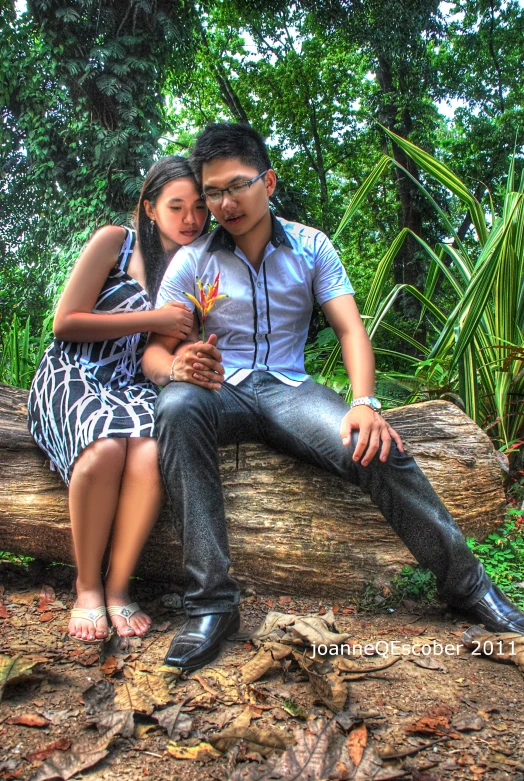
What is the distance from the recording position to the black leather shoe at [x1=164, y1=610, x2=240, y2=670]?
1657 millimetres

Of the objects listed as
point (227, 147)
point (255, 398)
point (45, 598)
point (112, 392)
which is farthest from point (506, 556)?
point (227, 147)

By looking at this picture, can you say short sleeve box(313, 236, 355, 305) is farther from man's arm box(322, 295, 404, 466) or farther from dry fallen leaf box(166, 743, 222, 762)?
dry fallen leaf box(166, 743, 222, 762)

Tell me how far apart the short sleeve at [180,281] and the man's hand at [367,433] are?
691 mm

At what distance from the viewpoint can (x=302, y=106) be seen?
10438 mm

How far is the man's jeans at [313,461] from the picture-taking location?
1.77 meters

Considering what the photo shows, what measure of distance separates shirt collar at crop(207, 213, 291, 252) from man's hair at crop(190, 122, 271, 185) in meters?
0.18

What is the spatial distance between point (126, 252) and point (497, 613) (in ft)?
5.50

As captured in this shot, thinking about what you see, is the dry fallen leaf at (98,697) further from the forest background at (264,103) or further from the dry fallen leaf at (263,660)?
the forest background at (264,103)

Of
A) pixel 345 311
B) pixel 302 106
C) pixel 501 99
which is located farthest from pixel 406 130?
pixel 345 311

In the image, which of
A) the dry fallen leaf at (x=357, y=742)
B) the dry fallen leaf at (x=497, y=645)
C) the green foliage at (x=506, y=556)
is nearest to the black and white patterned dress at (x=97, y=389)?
the dry fallen leaf at (x=357, y=742)

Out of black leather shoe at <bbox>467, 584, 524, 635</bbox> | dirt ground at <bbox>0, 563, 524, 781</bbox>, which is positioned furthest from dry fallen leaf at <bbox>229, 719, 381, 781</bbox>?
black leather shoe at <bbox>467, 584, 524, 635</bbox>

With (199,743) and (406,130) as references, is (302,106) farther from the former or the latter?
(199,743)

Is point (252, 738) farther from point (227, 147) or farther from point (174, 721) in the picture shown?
point (227, 147)

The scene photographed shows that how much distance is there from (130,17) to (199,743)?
8083mm
